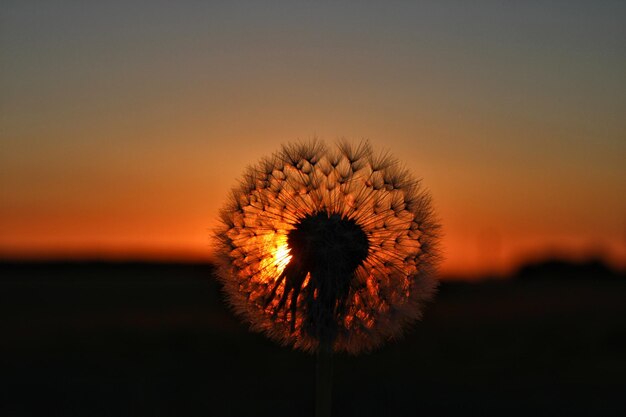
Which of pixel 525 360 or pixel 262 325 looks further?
pixel 525 360

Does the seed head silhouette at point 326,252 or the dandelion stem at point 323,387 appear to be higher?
the seed head silhouette at point 326,252

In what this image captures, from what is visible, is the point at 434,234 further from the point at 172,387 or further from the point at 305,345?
the point at 172,387

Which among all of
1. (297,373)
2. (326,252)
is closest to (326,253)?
(326,252)

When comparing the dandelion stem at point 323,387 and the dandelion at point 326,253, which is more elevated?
the dandelion at point 326,253

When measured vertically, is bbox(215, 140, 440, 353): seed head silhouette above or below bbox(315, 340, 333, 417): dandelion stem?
above

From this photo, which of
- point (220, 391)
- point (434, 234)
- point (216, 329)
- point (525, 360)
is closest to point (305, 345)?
point (434, 234)

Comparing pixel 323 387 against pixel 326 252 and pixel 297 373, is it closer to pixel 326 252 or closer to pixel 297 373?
pixel 326 252

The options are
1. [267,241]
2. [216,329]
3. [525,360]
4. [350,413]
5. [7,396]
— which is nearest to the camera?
[267,241]
